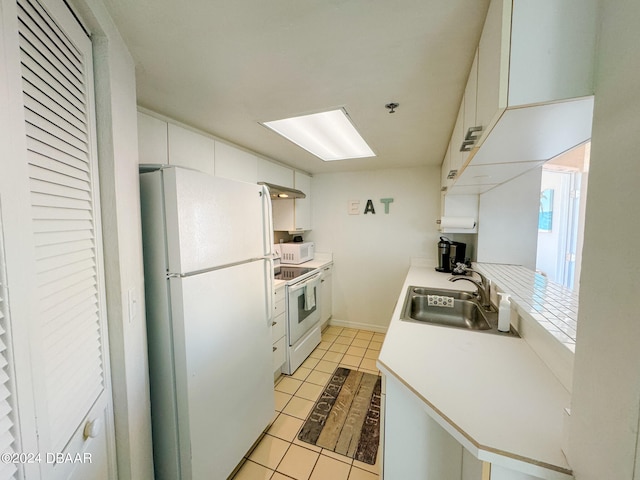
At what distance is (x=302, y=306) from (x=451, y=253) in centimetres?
167

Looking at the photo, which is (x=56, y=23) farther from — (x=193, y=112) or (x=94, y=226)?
(x=193, y=112)

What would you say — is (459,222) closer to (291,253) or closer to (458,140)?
(458,140)

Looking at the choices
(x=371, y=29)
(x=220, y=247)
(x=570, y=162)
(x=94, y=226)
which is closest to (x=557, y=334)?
(x=371, y=29)

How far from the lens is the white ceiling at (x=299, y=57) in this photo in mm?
839

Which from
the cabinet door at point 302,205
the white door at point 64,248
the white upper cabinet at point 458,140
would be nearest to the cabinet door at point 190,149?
the white door at point 64,248

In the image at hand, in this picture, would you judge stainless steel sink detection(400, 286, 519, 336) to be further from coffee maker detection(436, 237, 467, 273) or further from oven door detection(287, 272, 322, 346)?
oven door detection(287, 272, 322, 346)

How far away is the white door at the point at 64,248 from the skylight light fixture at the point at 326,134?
114cm

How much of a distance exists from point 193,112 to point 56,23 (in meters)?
0.92

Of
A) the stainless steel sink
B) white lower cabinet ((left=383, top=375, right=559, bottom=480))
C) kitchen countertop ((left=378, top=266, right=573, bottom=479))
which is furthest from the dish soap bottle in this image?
white lower cabinet ((left=383, top=375, right=559, bottom=480))

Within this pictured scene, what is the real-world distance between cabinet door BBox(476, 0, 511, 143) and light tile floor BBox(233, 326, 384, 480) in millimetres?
1308

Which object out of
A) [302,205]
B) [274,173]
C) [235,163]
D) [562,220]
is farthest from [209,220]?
[562,220]

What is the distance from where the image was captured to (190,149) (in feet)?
5.84

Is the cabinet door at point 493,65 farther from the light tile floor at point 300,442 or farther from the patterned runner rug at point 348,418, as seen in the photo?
the patterned runner rug at point 348,418

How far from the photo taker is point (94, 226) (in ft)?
2.88
